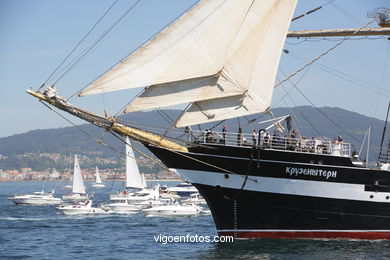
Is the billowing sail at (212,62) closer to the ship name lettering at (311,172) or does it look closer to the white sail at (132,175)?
the ship name lettering at (311,172)

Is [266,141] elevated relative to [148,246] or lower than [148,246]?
elevated

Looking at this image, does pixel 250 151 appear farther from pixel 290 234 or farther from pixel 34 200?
pixel 34 200

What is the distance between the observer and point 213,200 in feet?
103

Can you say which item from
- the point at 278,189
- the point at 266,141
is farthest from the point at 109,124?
the point at 278,189

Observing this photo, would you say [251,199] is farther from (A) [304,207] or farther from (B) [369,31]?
(B) [369,31]

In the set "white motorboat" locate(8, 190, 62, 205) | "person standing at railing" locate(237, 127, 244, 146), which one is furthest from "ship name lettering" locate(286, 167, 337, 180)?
"white motorboat" locate(8, 190, 62, 205)

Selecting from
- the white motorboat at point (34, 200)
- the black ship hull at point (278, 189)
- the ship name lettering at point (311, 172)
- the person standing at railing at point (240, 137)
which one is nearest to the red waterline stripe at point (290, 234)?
the black ship hull at point (278, 189)

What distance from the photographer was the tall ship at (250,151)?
30.0m

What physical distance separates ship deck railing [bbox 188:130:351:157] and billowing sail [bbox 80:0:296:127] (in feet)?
3.42

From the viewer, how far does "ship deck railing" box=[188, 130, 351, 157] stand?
1208 inches

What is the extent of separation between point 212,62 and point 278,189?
21.1 ft

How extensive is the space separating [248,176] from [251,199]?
3.61 ft

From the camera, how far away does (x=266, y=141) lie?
101 ft

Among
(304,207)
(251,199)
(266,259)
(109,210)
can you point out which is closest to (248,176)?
(251,199)
